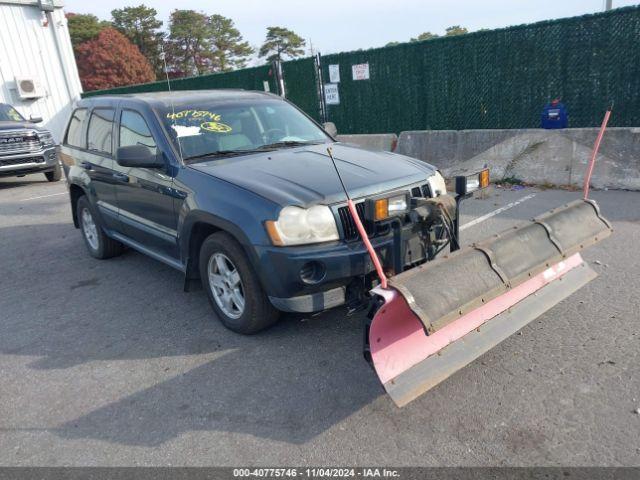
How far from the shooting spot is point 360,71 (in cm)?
1206

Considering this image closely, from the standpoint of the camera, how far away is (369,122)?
40.6 feet

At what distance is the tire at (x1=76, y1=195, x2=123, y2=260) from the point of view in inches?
236

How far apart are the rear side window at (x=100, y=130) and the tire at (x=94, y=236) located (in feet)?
2.47

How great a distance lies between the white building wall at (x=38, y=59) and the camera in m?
18.2

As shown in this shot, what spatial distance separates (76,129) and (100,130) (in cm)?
81

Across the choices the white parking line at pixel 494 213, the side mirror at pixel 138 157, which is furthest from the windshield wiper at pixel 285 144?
the white parking line at pixel 494 213

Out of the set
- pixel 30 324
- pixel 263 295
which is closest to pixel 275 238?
pixel 263 295

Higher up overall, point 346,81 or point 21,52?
point 21,52

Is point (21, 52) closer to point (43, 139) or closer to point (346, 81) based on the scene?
point (43, 139)

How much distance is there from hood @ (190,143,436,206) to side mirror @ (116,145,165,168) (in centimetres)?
37

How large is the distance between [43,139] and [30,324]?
32.5ft

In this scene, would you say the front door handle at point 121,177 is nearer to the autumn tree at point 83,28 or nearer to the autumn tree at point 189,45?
the autumn tree at point 189,45

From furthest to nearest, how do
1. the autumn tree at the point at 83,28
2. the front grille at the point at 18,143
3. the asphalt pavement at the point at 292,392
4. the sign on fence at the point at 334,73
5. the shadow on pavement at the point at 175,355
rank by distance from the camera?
the autumn tree at the point at 83,28, the sign on fence at the point at 334,73, the front grille at the point at 18,143, the shadow on pavement at the point at 175,355, the asphalt pavement at the point at 292,392

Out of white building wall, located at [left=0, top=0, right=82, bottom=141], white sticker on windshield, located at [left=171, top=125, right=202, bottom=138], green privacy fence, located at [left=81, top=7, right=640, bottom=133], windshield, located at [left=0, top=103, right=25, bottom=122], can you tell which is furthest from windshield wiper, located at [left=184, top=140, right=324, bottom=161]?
white building wall, located at [left=0, top=0, right=82, bottom=141]
